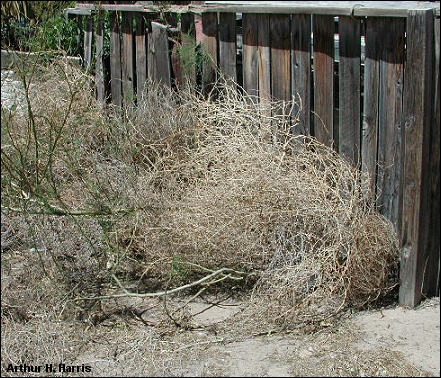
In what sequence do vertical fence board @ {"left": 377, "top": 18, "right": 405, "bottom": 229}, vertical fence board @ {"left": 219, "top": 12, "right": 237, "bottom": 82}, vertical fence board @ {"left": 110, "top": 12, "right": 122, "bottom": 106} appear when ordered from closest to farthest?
1. vertical fence board @ {"left": 377, "top": 18, "right": 405, "bottom": 229}
2. vertical fence board @ {"left": 219, "top": 12, "right": 237, "bottom": 82}
3. vertical fence board @ {"left": 110, "top": 12, "right": 122, "bottom": 106}

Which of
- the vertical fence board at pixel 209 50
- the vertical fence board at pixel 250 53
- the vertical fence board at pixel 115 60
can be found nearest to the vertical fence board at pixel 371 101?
the vertical fence board at pixel 250 53

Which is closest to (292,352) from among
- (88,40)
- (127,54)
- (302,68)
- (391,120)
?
(391,120)

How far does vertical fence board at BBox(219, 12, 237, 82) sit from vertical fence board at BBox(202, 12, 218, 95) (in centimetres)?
5

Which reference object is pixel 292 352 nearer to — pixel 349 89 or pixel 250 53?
pixel 349 89

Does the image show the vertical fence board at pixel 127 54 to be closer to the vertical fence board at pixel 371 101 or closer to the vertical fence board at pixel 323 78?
the vertical fence board at pixel 323 78

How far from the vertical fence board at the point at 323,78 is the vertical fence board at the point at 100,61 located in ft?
7.00

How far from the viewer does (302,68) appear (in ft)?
16.6

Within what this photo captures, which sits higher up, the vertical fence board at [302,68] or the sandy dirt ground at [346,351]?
the vertical fence board at [302,68]

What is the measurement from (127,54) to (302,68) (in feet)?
6.15

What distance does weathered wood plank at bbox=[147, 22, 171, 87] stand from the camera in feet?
19.5

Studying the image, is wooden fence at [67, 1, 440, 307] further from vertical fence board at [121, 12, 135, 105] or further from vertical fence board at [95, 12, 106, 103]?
vertical fence board at [95, 12, 106, 103]

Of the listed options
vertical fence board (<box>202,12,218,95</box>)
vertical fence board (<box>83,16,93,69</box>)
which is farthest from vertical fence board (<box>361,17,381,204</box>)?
vertical fence board (<box>83,16,93,69</box>)

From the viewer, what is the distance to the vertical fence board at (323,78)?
16.1ft

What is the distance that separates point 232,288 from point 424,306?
3.94 ft
